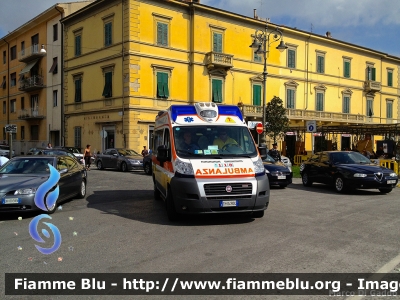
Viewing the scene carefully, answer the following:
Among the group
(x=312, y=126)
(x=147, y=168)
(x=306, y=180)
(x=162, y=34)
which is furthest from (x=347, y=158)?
(x=162, y=34)

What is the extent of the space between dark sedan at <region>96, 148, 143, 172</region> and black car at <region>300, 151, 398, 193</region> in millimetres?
10841

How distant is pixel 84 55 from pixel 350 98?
3005 cm

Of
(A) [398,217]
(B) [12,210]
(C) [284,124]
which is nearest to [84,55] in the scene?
(C) [284,124]

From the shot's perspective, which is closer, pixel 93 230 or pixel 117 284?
pixel 117 284

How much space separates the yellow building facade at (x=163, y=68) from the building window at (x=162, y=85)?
0.26 ft

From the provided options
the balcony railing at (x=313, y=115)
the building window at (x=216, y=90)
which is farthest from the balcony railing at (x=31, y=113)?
the balcony railing at (x=313, y=115)

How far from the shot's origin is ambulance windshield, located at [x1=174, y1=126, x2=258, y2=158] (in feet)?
28.6

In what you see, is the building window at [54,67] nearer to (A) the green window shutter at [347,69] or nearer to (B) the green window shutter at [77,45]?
(B) the green window shutter at [77,45]

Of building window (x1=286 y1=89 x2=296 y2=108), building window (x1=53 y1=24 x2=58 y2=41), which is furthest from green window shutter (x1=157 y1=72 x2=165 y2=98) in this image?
building window (x1=286 y1=89 x2=296 y2=108)

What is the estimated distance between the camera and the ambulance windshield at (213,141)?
871 centimetres

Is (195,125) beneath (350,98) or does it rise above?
beneath

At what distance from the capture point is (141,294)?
15.0ft

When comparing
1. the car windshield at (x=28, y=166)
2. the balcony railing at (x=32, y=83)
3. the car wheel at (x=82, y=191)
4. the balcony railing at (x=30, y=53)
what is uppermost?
the balcony railing at (x=30, y=53)

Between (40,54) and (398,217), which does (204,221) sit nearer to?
(398,217)
